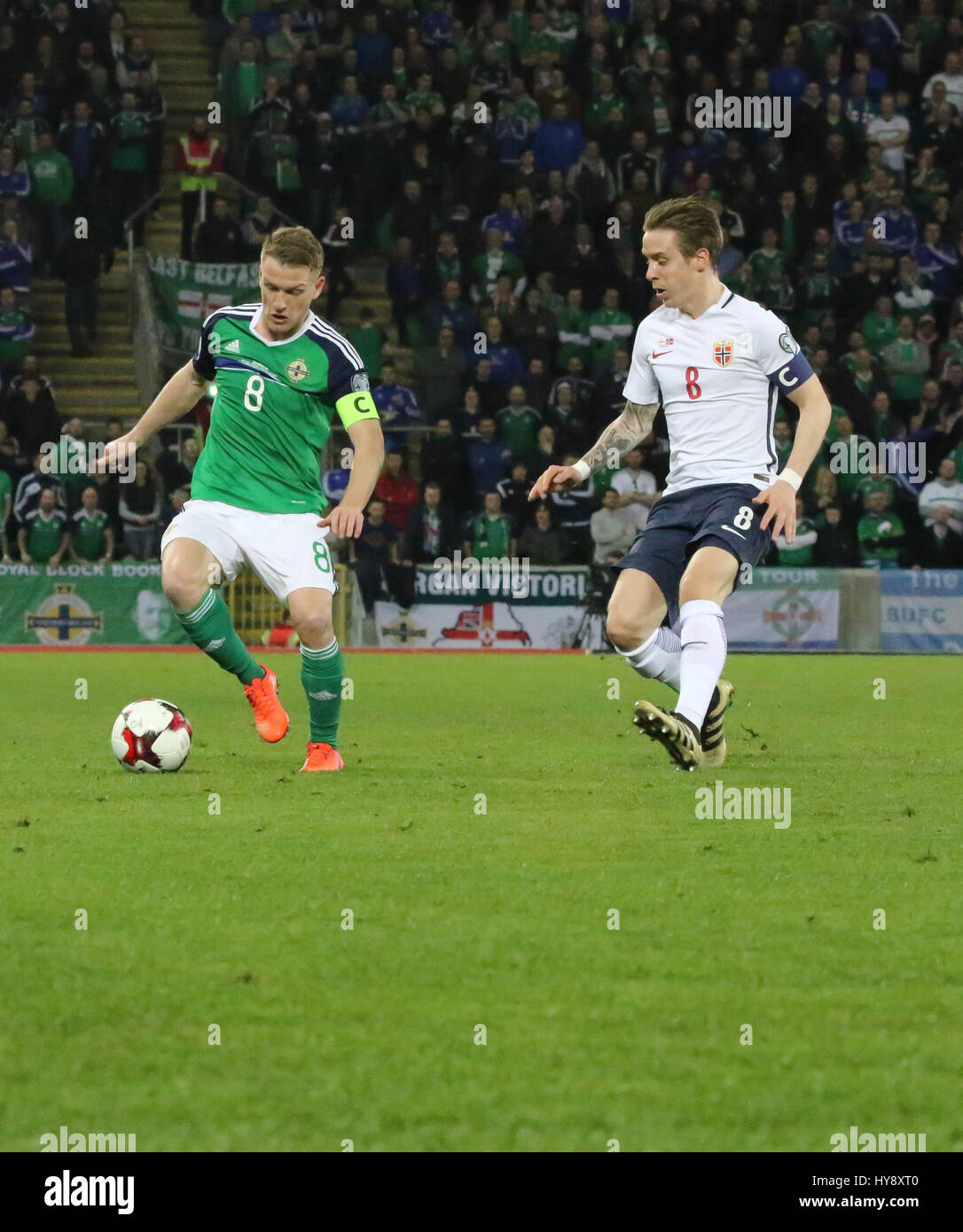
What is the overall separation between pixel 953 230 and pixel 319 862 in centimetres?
2036

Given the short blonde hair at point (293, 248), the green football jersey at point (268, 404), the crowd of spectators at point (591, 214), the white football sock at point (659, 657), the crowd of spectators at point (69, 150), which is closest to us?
the short blonde hair at point (293, 248)

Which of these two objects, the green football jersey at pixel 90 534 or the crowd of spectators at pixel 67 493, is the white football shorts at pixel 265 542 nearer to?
the crowd of spectators at pixel 67 493

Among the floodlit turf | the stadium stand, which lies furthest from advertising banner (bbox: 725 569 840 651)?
the floodlit turf

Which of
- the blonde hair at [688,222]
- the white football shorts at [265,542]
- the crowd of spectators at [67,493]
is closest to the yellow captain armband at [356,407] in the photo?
the white football shorts at [265,542]

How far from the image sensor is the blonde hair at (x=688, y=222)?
8.63 metres

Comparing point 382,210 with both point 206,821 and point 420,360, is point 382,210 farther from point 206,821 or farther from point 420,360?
point 206,821

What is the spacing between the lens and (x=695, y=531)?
8.85m

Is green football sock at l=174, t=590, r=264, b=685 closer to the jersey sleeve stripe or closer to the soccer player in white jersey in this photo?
the jersey sleeve stripe

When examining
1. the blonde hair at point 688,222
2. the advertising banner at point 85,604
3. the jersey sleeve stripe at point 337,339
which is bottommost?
the advertising banner at point 85,604

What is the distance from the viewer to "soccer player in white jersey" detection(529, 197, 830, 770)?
8.60 metres

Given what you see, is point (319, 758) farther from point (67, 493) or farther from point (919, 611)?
point (919, 611)

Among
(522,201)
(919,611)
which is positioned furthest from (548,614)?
(522,201)

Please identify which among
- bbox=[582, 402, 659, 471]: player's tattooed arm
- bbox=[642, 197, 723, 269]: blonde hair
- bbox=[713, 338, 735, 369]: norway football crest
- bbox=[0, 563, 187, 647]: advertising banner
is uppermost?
bbox=[642, 197, 723, 269]: blonde hair

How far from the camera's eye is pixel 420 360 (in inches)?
910
